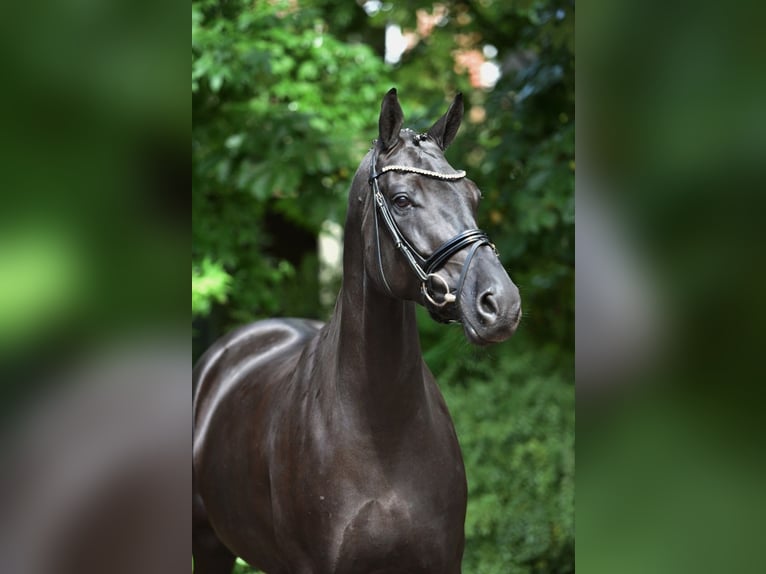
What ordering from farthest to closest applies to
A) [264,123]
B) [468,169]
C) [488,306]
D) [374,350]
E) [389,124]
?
[264,123] < [468,169] < [374,350] < [389,124] < [488,306]

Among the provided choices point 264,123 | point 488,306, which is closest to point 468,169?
point 264,123

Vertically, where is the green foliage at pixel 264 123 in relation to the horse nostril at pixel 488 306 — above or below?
above

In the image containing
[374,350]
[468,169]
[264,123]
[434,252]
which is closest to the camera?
[434,252]

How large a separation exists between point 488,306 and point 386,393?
562mm

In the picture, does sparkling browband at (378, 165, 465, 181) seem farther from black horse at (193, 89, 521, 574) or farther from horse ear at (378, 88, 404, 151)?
horse ear at (378, 88, 404, 151)

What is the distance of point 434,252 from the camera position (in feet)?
7.18

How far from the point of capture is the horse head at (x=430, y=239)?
2.06 m

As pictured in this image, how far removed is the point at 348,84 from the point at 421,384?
5548mm

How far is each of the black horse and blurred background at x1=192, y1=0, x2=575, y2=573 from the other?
273cm

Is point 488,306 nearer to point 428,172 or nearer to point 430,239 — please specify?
point 430,239

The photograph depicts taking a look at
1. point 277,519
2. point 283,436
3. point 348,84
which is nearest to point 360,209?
point 283,436

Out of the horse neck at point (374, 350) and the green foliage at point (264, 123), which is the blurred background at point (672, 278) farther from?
the green foliage at point (264, 123)

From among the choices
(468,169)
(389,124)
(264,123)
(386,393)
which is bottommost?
(386,393)

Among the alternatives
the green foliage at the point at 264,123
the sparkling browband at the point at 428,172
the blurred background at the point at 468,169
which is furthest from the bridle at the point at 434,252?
the green foliage at the point at 264,123
